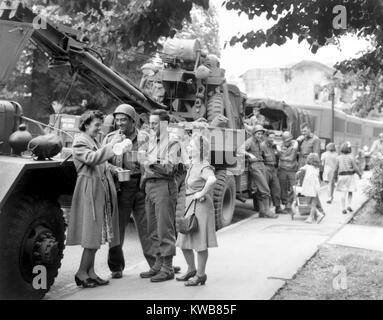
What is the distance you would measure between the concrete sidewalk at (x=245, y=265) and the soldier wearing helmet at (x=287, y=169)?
1628 mm

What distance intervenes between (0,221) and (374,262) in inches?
172

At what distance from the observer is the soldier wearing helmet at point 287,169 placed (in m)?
11.9

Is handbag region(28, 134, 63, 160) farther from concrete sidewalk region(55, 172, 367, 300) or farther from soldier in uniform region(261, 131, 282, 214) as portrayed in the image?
soldier in uniform region(261, 131, 282, 214)

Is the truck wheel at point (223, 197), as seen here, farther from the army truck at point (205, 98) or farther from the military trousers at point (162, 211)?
the military trousers at point (162, 211)

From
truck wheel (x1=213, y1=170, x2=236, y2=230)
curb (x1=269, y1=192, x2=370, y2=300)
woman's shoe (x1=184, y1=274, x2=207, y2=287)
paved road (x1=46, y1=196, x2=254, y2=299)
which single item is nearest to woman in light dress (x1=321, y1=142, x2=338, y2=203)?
curb (x1=269, y1=192, x2=370, y2=300)

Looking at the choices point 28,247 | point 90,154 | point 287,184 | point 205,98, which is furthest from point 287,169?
point 28,247

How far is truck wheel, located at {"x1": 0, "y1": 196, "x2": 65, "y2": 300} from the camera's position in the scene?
4594 mm

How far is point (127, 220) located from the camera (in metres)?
6.10

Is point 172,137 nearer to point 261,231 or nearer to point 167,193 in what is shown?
point 167,193

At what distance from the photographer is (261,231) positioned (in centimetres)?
921

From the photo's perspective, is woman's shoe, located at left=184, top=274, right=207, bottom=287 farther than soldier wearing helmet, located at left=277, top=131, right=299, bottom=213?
No

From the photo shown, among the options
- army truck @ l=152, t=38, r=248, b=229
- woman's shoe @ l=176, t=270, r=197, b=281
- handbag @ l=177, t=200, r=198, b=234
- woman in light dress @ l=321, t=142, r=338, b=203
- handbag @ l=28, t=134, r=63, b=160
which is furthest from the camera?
woman in light dress @ l=321, t=142, r=338, b=203

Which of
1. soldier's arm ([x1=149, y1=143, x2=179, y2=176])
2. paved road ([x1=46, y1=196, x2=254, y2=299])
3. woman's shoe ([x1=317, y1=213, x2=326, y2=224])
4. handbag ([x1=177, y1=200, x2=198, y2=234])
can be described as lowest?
paved road ([x1=46, y1=196, x2=254, y2=299])
